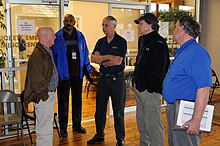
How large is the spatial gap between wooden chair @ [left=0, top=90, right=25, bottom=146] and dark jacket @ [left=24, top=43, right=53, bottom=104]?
2.60 ft

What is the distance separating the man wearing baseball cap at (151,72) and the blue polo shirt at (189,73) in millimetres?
684

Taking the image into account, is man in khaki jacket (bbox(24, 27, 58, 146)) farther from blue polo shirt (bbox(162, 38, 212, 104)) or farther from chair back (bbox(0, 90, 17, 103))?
blue polo shirt (bbox(162, 38, 212, 104))

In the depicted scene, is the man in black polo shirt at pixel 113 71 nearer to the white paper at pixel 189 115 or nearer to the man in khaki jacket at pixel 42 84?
the man in khaki jacket at pixel 42 84

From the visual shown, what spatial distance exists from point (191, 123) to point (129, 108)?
3.59m

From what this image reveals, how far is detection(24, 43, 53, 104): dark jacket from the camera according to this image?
287cm

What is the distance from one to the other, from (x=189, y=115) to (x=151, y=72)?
94cm

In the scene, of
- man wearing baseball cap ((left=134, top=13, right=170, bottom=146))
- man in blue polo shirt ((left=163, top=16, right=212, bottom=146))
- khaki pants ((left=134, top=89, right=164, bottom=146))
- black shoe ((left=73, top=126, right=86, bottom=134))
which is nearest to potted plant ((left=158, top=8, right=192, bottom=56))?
black shoe ((left=73, top=126, right=86, bottom=134))

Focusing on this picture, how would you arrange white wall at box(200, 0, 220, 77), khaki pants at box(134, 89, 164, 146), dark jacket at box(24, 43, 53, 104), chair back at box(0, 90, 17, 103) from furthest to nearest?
1. white wall at box(200, 0, 220, 77)
2. chair back at box(0, 90, 17, 103)
3. khaki pants at box(134, 89, 164, 146)
4. dark jacket at box(24, 43, 53, 104)

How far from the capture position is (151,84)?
294cm

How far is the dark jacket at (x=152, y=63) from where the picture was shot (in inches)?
114

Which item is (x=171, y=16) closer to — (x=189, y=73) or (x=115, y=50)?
(x=115, y=50)

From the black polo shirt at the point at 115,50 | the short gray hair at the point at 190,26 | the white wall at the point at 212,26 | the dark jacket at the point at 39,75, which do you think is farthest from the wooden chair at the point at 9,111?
the white wall at the point at 212,26

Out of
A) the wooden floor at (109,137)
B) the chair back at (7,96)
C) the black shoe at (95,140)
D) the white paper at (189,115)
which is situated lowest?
the wooden floor at (109,137)

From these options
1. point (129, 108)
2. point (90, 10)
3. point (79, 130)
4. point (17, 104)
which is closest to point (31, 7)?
point (17, 104)
